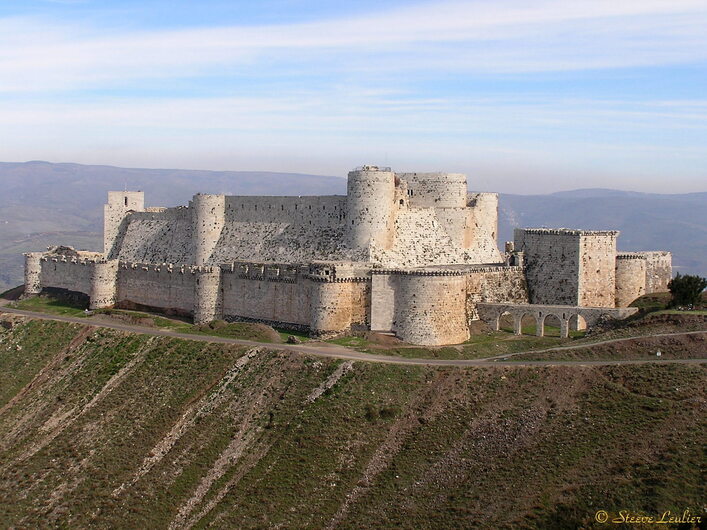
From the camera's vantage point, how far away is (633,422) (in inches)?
1864

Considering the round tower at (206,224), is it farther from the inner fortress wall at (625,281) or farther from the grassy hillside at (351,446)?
the inner fortress wall at (625,281)

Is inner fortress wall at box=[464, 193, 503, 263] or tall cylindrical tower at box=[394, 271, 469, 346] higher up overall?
inner fortress wall at box=[464, 193, 503, 263]

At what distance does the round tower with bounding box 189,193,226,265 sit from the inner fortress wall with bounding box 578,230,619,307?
100ft

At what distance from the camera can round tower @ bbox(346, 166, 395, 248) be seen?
233 feet

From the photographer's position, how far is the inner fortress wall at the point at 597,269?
7075 centimetres

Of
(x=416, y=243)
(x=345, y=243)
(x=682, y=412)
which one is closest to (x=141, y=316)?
(x=345, y=243)

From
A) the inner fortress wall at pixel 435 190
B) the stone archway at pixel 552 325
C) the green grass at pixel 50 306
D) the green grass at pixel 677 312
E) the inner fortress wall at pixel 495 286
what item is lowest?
the green grass at pixel 50 306

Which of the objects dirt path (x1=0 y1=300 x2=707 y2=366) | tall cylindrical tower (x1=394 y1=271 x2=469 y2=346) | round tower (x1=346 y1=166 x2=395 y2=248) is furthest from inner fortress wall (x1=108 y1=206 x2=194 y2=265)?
tall cylindrical tower (x1=394 y1=271 x2=469 y2=346)

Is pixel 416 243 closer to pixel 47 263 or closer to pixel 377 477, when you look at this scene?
pixel 377 477

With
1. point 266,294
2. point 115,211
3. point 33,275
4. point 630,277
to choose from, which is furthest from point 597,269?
point 33,275

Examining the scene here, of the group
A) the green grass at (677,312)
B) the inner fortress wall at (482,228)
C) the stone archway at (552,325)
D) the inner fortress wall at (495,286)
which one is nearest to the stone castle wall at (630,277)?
the stone archway at (552,325)

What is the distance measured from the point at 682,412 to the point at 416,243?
29240 mm

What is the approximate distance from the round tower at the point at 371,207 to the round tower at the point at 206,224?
52.8 ft

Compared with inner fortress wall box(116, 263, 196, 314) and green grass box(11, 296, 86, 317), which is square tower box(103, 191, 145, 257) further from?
inner fortress wall box(116, 263, 196, 314)
